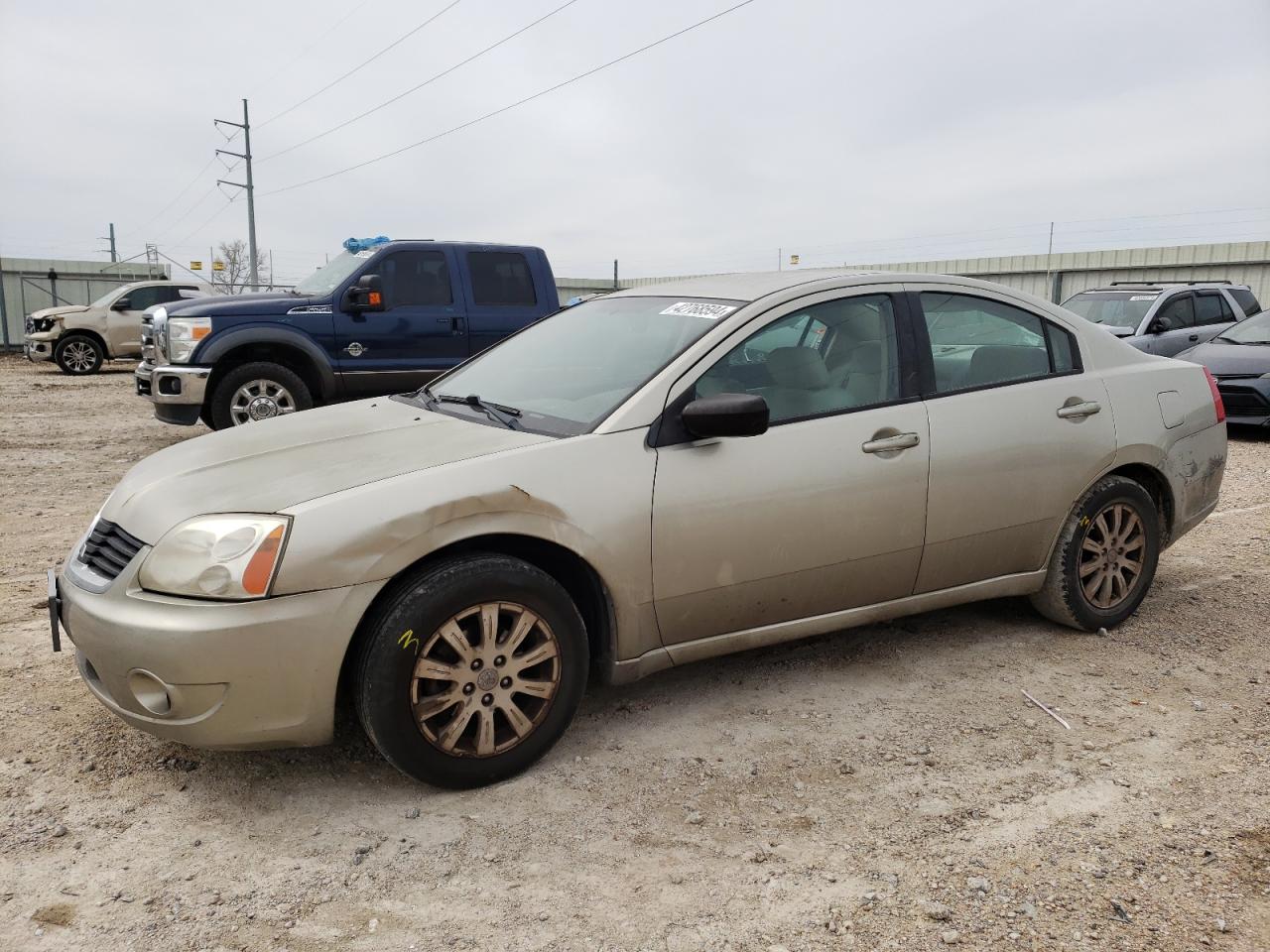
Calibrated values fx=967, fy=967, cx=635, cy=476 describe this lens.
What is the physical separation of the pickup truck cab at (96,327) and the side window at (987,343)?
18126 mm

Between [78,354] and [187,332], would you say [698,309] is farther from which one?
[78,354]

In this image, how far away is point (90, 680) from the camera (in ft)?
9.59

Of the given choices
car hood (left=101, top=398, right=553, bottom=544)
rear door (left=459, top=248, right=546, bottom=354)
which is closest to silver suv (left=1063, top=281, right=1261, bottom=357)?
rear door (left=459, top=248, right=546, bottom=354)

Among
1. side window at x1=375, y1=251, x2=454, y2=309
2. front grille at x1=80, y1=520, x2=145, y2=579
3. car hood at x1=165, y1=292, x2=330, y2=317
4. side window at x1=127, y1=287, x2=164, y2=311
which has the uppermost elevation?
side window at x1=127, y1=287, x2=164, y2=311

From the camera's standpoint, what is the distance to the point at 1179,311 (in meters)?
13.0

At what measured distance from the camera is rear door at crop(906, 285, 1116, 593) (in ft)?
12.3

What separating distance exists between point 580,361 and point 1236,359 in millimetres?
9377

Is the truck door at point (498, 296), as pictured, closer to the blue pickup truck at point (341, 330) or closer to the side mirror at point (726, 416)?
the blue pickup truck at point (341, 330)

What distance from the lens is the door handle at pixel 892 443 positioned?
3527 mm

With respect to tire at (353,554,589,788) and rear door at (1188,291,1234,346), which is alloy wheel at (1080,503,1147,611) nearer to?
tire at (353,554,589,788)

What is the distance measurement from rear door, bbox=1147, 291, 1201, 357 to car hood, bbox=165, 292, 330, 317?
10.3 metres

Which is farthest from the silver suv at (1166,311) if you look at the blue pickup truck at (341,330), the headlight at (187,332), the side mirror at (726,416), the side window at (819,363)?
the side mirror at (726,416)

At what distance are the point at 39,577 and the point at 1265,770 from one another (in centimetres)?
545

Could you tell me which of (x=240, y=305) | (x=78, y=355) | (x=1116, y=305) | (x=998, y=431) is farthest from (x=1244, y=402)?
(x=78, y=355)
